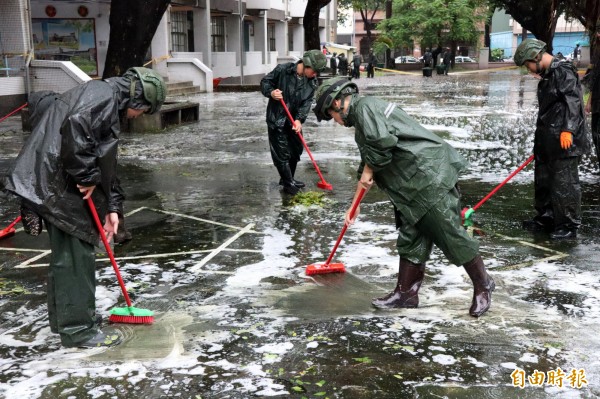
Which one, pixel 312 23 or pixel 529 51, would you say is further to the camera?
pixel 312 23

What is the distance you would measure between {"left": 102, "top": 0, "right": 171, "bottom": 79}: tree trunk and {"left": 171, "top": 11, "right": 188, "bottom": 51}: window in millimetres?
16316

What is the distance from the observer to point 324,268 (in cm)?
565

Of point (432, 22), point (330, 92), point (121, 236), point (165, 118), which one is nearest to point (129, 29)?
point (165, 118)

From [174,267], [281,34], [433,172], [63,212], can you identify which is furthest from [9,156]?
[281,34]

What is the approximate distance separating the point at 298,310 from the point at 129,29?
10802 millimetres

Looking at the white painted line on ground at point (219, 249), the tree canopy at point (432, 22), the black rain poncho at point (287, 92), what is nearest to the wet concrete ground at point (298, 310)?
the white painted line on ground at point (219, 249)

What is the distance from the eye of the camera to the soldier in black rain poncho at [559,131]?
6398 mm

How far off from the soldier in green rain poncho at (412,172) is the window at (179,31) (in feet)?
88.6

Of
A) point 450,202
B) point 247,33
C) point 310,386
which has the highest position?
point 247,33

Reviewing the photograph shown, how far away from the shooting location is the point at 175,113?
1662 centimetres

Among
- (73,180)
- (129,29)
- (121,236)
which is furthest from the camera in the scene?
(129,29)

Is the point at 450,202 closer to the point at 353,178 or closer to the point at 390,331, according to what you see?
the point at 390,331

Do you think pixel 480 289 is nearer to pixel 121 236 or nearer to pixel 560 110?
pixel 560 110

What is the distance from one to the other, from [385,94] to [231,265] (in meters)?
21.8
